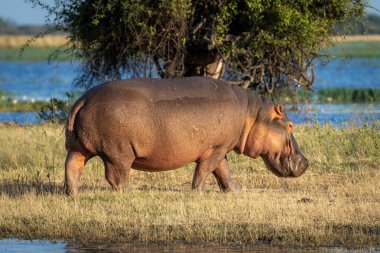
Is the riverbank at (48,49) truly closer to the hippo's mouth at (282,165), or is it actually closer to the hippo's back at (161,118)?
the hippo's mouth at (282,165)

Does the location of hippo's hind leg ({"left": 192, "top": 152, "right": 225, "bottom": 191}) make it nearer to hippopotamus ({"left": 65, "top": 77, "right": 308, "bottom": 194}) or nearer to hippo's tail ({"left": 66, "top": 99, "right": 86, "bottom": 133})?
hippopotamus ({"left": 65, "top": 77, "right": 308, "bottom": 194})

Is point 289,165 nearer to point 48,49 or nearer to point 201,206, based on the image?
point 201,206

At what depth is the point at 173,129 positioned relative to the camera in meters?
10.8

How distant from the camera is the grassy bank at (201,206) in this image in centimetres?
912

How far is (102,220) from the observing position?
9523 mm

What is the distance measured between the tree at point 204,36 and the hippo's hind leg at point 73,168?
18.7 feet

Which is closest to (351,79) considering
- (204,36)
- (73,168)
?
(204,36)

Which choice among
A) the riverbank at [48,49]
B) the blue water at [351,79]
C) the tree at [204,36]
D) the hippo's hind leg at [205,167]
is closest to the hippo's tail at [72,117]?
the hippo's hind leg at [205,167]

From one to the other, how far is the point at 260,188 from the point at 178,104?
67.8 inches

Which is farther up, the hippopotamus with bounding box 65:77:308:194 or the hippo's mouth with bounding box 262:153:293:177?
the hippopotamus with bounding box 65:77:308:194

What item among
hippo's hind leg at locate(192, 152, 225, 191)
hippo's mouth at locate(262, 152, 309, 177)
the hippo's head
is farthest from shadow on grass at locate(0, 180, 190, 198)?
hippo's mouth at locate(262, 152, 309, 177)

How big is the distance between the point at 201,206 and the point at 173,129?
1088 mm

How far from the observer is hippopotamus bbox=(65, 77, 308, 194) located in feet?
34.5

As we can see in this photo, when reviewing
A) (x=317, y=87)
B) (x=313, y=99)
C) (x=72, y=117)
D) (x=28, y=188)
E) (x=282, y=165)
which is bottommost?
(x=317, y=87)
